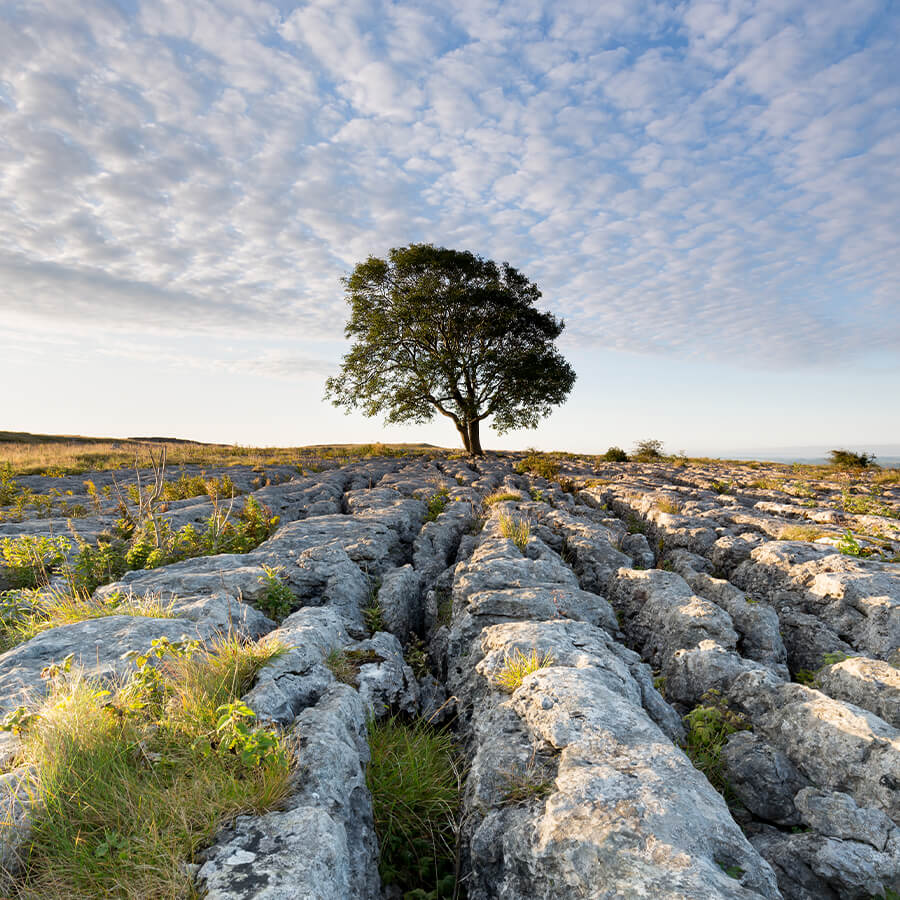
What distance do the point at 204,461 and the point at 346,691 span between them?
29127 millimetres

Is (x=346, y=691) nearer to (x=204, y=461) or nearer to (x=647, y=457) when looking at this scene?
(x=204, y=461)

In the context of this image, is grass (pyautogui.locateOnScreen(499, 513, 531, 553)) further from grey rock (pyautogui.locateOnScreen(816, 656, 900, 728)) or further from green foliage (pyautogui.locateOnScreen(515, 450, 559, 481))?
green foliage (pyautogui.locateOnScreen(515, 450, 559, 481))

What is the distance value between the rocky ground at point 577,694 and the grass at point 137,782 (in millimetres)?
173

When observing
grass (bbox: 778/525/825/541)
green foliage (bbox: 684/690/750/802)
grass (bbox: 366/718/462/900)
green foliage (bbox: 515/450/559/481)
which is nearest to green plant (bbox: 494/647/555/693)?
grass (bbox: 366/718/462/900)

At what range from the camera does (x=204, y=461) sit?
30.4 meters

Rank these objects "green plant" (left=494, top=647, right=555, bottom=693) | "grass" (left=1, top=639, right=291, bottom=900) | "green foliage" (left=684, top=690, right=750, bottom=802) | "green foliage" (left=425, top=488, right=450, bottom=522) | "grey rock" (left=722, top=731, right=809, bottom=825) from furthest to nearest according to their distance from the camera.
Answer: "green foliage" (left=425, top=488, right=450, bottom=522), "green plant" (left=494, top=647, right=555, bottom=693), "green foliage" (left=684, top=690, right=750, bottom=802), "grey rock" (left=722, top=731, right=809, bottom=825), "grass" (left=1, top=639, right=291, bottom=900)

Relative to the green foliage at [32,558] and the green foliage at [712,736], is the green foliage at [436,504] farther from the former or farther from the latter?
the green foliage at [712,736]

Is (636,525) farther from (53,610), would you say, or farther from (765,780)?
(53,610)

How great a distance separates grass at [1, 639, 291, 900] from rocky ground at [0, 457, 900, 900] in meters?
0.17

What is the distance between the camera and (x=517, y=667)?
17.0ft

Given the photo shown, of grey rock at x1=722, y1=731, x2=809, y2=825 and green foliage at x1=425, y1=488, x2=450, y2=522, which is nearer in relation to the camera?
grey rock at x1=722, y1=731, x2=809, y2=825

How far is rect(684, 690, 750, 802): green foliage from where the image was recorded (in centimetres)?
494

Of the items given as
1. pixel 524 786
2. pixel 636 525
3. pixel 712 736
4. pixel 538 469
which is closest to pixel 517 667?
pixel 524 786

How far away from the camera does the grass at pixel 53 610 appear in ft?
22.3
